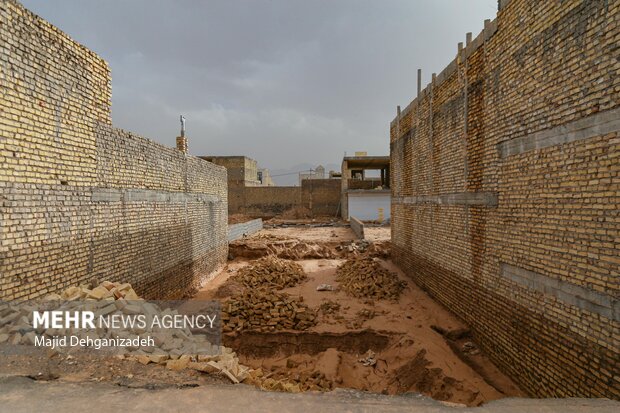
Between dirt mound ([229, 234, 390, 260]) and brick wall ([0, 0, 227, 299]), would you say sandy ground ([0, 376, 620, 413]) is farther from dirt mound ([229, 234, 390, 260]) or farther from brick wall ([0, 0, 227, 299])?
dirt mound ([229, 234, 390, 260])

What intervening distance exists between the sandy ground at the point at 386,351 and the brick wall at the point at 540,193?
1.79 ft

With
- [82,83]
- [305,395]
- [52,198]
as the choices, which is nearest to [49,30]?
[82,83]

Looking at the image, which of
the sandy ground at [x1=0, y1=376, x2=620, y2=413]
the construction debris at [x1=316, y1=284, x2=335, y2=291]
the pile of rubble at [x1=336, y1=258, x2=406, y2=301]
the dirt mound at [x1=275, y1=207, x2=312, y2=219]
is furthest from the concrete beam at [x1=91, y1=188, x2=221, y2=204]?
the dirt mound at [x1=275, y1=207, x2=312, y2=219]

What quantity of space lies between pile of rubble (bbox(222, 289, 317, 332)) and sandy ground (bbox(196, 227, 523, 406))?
24cm

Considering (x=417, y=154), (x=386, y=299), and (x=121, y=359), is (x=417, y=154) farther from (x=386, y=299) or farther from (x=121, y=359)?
(x=121, y=359)

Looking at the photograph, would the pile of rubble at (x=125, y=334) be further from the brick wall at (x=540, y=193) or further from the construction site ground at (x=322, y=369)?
the brick wall at (x=540, y=193)

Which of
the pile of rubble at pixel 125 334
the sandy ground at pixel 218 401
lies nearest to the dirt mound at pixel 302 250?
the pile of rubble at pixel 125 334

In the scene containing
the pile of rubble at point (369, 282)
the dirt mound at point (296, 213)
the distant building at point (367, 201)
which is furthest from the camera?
the dirt mound at point (296, 213)

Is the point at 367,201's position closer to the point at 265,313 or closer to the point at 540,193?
the point at 265,313

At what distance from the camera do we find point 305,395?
2.95 metres

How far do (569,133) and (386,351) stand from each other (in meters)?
5.71

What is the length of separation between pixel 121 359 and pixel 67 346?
0.69 meters

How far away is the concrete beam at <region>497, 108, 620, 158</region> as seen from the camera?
3.67 metres

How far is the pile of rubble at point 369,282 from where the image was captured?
400 inches
